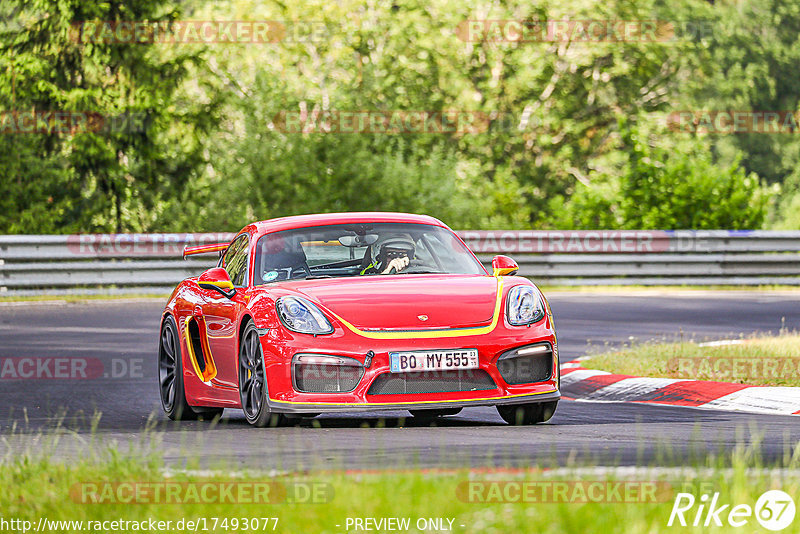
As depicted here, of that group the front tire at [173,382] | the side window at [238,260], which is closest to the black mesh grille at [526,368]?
the side window at [238,260]

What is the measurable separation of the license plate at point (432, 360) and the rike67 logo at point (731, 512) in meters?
3.32

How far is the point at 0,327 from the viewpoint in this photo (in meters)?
17.8

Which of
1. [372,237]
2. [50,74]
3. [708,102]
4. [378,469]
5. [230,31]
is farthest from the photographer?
[708,102]

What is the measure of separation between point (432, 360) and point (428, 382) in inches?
5.0

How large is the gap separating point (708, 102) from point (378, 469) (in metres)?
52.5

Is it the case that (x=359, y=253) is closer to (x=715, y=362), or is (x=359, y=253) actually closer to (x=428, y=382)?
(x=428, y=382)

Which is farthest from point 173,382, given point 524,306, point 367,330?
point 524,306

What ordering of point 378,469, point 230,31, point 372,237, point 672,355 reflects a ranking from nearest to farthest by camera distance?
point 378,469, point 372,237, point 672,355, point 230,31

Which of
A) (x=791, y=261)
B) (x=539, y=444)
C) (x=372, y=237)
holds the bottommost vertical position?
(x=791, y=261)

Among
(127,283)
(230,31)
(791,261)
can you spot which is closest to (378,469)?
(127,283)

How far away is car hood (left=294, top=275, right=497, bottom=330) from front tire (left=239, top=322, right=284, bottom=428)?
425 mm

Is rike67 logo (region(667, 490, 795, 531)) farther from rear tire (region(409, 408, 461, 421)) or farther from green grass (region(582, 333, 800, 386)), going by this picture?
green grass (region(582, 333, 800, 386))

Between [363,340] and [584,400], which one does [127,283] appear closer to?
[584,400]

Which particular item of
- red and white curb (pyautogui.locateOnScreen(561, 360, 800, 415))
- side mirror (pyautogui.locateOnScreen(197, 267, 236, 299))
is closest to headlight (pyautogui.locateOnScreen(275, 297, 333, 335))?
side mirror (pyautogui.locateOnScreen(197, 267, 236, 299))
